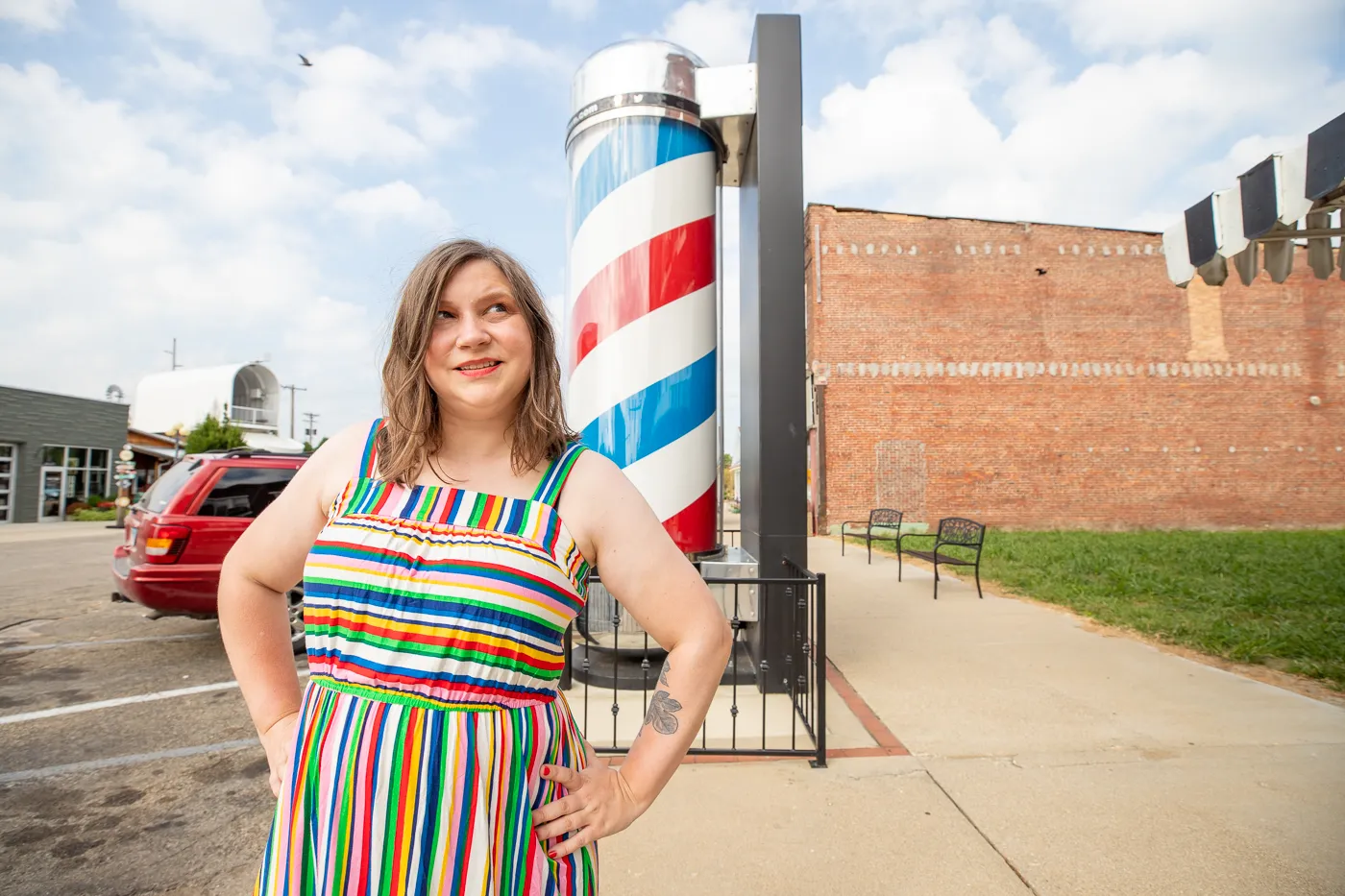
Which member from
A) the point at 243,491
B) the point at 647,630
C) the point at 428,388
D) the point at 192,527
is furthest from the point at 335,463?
the point at 243,491

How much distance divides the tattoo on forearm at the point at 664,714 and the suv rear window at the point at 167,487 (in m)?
5.89

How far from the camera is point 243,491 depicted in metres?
5.70

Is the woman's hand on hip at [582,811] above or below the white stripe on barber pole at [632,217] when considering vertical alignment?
below

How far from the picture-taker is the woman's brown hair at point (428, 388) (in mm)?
1167

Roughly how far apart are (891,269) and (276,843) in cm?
1860

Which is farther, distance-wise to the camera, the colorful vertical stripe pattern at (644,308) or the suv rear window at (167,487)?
the suv rear window at (167,487)

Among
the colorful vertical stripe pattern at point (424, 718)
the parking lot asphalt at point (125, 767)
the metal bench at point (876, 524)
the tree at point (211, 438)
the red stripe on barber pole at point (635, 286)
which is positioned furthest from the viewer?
the tree at point (211, 438)

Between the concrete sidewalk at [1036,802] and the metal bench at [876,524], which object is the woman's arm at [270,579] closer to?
the concrete sidewalk at [1036,802]

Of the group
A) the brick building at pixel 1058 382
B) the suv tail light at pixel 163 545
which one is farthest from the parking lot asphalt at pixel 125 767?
the brick building at pixel 1058 382

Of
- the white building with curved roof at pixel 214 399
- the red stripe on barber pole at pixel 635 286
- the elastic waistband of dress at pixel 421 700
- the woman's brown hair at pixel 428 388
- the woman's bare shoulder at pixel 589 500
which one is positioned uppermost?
the white building with curved roof at pixel 214 399

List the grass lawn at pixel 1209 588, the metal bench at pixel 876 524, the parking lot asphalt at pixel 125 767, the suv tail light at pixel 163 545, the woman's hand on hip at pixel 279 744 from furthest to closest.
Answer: the metal bench at pixel 876 524 → the grass lawn at pixel 1209 588 → the suv tail light at pixel 163 545 → the parking lot asphalt at pixel 125 767 → the woman's hand on hip at pixel 279 744

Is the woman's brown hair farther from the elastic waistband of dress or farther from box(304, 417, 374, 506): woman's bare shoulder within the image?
the elastic waistband of dress

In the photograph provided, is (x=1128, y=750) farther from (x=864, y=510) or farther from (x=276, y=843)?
(x=864, y=510)

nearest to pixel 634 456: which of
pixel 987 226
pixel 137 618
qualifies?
pixel 137 618
